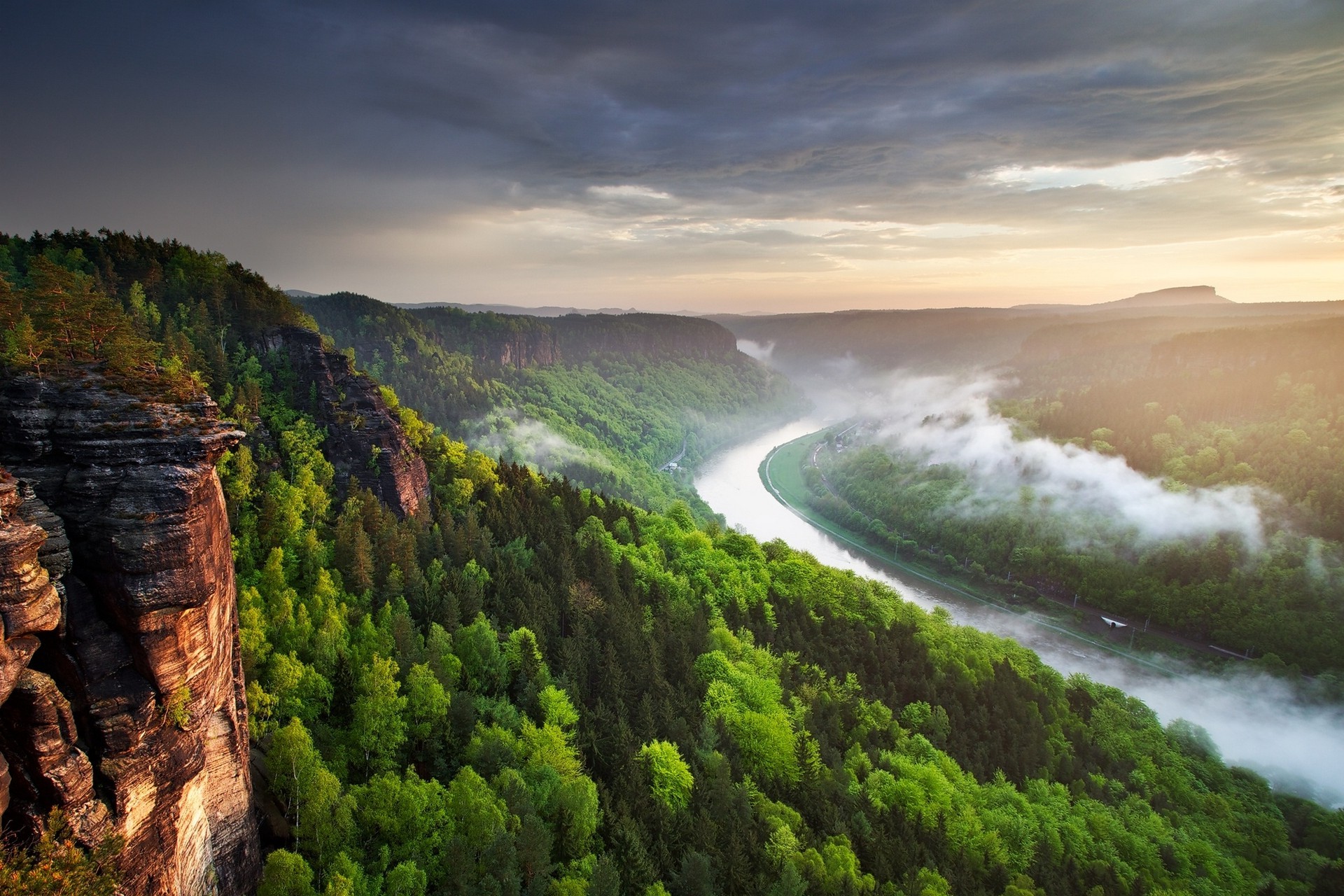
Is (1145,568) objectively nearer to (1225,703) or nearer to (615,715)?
(1225,703)

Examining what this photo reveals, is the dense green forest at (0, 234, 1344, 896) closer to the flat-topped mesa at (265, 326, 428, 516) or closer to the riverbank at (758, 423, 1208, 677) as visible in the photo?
the flat-topped mesa at (265, 326, 428, 516)

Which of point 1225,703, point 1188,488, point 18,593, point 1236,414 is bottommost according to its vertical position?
point 1225,703

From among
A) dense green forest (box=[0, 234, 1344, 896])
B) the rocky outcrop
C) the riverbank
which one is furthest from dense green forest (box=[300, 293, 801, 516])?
the rocky outcrop

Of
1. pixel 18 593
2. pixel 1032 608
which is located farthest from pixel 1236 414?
pixel 18 593

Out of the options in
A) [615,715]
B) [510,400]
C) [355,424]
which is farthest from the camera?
[510,400]

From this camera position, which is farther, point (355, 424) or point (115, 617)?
point (355, 424)

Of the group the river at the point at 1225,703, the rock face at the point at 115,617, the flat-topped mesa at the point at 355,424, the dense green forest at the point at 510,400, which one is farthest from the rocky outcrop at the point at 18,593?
the river at the point at 1225,703

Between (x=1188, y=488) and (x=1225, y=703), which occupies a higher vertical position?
(x=1188, y=488)
